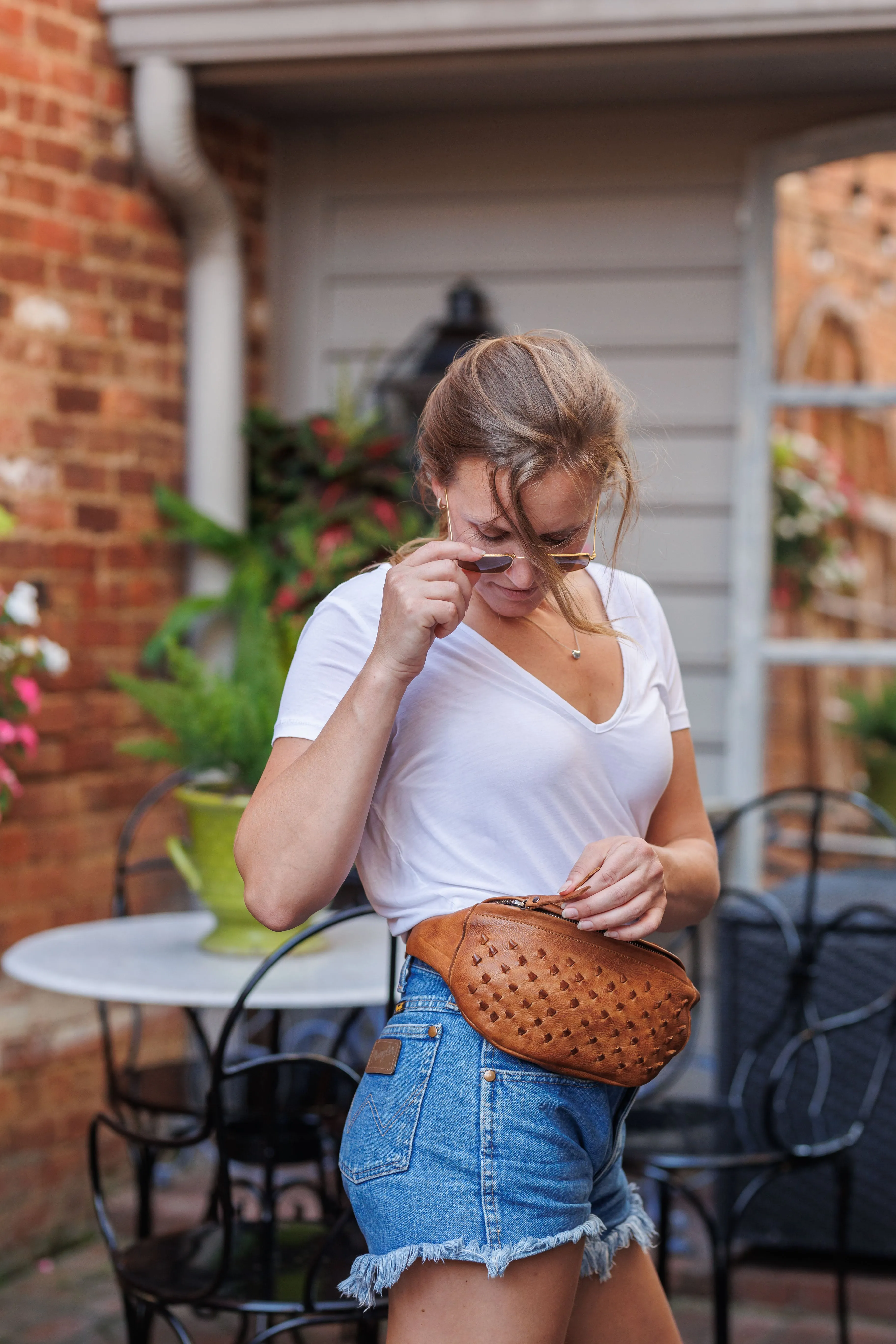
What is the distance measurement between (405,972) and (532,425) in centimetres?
53

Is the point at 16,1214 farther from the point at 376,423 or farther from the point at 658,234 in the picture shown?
Result: the point at 658,234

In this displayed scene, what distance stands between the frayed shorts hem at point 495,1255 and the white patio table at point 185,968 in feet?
2.16

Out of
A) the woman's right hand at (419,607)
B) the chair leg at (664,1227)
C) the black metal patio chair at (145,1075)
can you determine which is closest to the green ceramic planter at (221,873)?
the black metal patio chair at (145,1075)

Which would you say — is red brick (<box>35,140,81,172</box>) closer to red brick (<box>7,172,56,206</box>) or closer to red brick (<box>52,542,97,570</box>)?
red brick (<box>7,172,56,206</box>)

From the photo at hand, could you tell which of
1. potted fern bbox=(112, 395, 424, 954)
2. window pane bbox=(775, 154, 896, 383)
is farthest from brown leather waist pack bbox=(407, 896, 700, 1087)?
window pane bbox=(775, 154, 896, 383)

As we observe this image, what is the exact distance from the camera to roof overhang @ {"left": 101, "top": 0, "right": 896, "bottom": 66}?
3.13 m

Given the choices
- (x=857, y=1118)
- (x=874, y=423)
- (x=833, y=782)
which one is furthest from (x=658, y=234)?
(x=857, y=1118)

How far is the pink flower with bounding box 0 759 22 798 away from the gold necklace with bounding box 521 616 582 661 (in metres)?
1.65

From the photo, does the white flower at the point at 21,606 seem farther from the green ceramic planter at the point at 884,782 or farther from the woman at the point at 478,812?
the green ceramic planter at the point at 884,782

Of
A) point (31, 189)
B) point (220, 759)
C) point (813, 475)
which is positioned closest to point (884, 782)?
point (813, 475)

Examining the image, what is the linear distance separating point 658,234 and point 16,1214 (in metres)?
2.95

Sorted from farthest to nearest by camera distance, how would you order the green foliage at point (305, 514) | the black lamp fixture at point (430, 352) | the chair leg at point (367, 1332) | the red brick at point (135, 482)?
the black lamp fixture at point (430, 352), the green foliage at point (305, 514), the red brick at point (135, 482), the chair leg at point (367, 1332)

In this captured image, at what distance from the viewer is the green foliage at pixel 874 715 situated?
3.65 meters

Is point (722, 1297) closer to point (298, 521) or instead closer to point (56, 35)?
point (298, 521)
